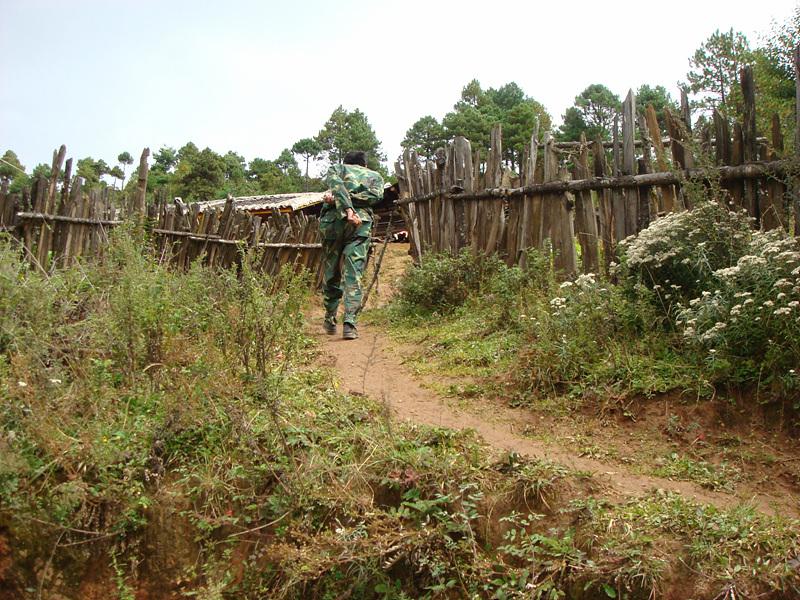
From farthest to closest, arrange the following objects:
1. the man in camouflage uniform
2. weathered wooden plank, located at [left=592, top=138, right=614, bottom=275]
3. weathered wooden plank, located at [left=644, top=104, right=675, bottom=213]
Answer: the man in camouflage uniform
weathered wooden plank, located at [left=592, top=138, right=614, bottom=275]
weathered wooden plank, located at [left=644, top=104, right=675, bottom=213]

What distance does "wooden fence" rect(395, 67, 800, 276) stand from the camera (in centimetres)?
478

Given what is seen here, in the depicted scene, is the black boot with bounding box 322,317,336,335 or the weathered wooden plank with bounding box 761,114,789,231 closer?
the weathered wooden plank with bounding box 761,114,789,231

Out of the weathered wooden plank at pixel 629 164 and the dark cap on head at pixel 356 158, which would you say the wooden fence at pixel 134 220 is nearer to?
the dark cap on head at pixel 356 158

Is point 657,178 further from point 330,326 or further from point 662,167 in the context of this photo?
point 330,326

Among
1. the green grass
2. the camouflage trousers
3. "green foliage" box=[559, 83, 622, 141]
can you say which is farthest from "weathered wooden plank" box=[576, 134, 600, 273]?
"green foliage" box=[559, 83, 622, 141]

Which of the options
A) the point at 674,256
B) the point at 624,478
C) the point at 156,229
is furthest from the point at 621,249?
the point at 156,229

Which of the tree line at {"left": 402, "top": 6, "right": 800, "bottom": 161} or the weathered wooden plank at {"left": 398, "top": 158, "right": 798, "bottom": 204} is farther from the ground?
the tree line at {"left": 402, "top": 6, "right": 800, "bottom": 161}

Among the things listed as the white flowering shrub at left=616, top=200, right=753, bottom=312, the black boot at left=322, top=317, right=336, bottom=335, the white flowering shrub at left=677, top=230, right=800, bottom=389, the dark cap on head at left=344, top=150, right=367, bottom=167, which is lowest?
the black boot at left=322, top=317, right=336, bottom=335

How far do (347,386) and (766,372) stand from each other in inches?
105

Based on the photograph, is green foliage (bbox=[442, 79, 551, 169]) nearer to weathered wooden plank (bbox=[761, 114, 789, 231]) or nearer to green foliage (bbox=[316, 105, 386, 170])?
green foliage (bbox=[316, 105, 386, 170])

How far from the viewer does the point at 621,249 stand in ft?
17.4

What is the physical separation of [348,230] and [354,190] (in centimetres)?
42

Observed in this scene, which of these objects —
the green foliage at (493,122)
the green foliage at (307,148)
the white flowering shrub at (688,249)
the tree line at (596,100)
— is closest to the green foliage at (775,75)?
the tree line at (596,100)

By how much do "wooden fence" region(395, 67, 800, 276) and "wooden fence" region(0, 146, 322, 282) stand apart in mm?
1914
